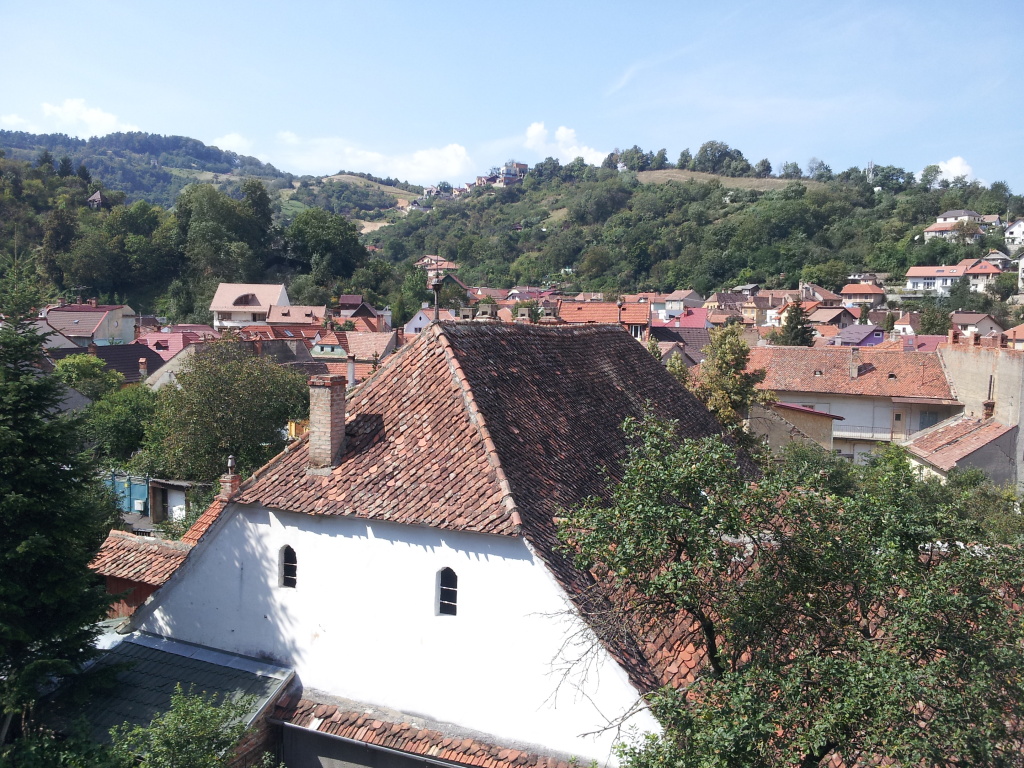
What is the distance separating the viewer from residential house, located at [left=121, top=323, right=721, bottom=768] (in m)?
10.2

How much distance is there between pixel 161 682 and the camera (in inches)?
471

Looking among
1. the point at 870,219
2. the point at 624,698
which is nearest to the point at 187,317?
the point at 624,698

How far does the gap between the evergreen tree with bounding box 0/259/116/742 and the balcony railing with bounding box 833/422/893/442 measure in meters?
36.5

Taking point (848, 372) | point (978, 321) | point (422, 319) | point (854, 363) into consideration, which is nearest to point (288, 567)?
point (848, 372)

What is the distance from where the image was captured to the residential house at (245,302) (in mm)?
81688

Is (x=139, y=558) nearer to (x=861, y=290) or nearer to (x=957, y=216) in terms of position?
(x=861, y=290)

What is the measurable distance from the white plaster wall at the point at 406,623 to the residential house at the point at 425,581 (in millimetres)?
23

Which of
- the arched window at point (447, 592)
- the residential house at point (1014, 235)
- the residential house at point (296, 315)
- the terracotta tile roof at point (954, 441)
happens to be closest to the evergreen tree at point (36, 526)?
the arched window at point (447, 592)

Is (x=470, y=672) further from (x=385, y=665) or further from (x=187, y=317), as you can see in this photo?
(x=187, y=317)

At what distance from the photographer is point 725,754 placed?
6.52 m

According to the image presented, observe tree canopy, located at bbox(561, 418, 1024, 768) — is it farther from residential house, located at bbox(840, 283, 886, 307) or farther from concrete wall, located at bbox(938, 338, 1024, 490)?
residential house, located at bbox(840, 283, 886, 307)

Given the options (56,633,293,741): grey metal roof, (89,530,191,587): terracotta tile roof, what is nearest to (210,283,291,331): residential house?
(89,530,191,587): terracotta tile roof

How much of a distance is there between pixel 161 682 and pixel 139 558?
13.4 feet

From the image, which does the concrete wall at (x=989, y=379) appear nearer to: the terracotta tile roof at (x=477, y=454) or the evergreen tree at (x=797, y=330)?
the evergreen tree at (x=797, y=330)
